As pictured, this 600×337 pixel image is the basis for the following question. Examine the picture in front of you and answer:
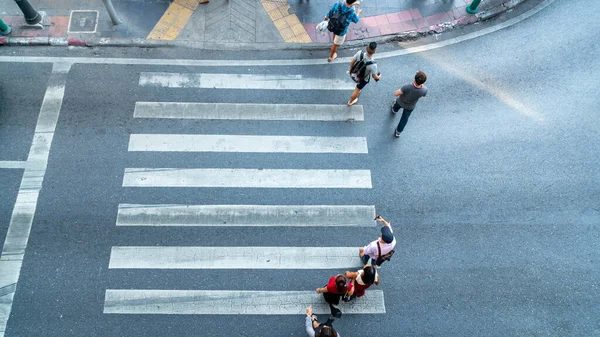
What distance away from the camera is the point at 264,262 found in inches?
329

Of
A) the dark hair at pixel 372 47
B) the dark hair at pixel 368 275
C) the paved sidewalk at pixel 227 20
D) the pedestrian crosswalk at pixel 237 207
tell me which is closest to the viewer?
the dark hair at pixel 368 275

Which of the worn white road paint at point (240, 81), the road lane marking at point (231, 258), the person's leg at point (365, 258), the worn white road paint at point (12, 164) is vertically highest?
the worn white road paint at point (240, 81)

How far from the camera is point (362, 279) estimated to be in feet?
23.6

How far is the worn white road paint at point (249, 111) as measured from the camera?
31.7 ft

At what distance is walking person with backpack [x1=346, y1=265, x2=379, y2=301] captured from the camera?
6949 mm

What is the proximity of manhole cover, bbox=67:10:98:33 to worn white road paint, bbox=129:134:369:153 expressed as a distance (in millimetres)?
3258

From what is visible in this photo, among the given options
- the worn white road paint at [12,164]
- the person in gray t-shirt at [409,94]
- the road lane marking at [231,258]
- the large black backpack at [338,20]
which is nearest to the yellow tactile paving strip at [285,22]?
the large black backpack at [338,20]

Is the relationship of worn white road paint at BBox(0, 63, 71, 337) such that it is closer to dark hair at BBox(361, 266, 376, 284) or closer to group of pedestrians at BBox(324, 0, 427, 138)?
group of pedestrians at BBox(324, 0, 427, 138)

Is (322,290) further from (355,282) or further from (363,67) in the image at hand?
(363,67)

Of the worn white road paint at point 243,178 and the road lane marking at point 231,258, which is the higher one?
the worn white road paint at point 243,178

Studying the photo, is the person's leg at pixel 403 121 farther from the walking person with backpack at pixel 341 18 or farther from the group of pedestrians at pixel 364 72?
the walking person with backpack at pixel 341 18

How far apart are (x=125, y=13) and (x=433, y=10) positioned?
7.61m

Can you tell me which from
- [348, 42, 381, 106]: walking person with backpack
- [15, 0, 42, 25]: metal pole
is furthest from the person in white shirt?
[15, 0, 42, 25]: metal pole

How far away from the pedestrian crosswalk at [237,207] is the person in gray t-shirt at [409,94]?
0.95m
